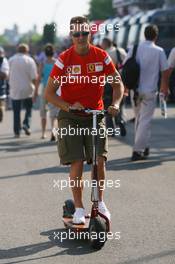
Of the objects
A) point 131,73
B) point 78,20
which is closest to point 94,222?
point 78,20

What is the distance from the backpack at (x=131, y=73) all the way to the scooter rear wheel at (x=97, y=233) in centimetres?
Answer: 546

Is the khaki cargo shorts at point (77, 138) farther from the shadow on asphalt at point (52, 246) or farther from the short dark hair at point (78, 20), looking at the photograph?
the short dark hair at point (78, 20)

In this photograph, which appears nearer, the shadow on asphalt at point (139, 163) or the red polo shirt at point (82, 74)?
the red polo shirt at point (82, 74)

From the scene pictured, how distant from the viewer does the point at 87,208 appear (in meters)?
8.95

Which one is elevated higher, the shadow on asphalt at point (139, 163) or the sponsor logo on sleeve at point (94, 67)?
the sponsor logo on sleeve at point (94, 67)

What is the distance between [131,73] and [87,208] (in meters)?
3.81

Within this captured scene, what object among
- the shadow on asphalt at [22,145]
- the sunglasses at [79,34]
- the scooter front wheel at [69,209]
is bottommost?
the shadow on asphalt at [22,145]

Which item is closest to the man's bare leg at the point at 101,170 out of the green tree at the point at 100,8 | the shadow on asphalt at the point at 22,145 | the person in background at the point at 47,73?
the shadow on asphalt at the point at 22,145

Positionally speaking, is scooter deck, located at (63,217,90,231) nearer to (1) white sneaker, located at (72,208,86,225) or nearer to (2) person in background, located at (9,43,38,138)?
(1) white sneaker, located at (72,208,86,225)

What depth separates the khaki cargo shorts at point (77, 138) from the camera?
750 centimetres

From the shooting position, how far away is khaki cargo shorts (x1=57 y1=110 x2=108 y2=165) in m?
7.50

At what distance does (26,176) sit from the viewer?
11.6m

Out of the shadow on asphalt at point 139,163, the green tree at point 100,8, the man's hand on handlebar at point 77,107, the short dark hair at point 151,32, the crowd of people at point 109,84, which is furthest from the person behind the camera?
the green tree at point 100,8

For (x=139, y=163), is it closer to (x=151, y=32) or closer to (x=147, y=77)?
(x=147, y=77)
